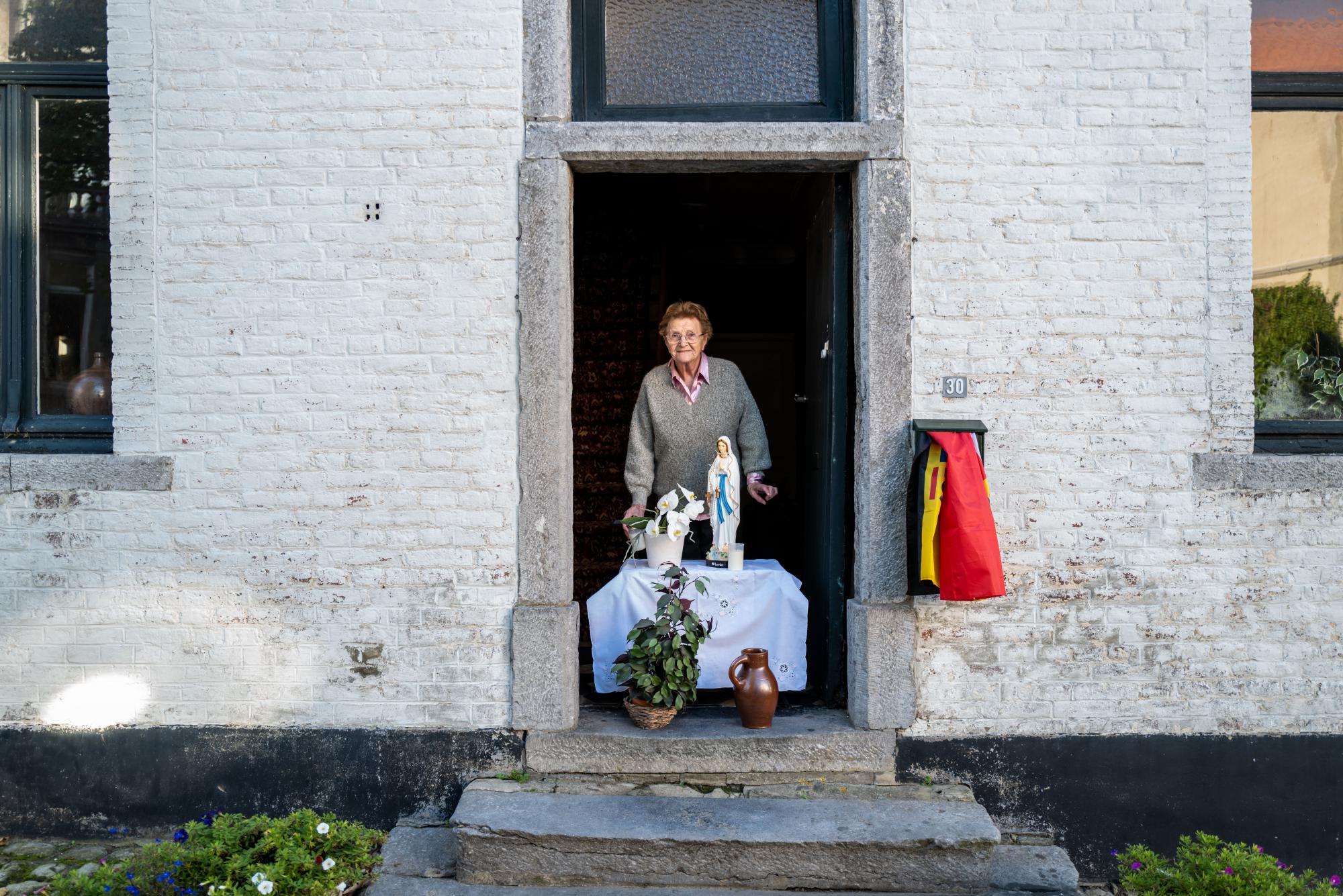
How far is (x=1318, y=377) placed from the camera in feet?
14.3

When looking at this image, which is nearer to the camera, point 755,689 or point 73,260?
point 755,689

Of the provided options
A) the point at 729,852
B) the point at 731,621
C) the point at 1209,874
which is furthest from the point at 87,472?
the point at 1209,874

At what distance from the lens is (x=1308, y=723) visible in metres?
4.05

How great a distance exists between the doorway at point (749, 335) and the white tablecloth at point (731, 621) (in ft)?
0.59

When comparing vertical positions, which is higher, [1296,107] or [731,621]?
[1296,107]

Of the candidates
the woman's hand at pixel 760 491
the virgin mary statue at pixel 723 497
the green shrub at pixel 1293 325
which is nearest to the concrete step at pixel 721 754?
the virgin mary statue at pixel 723 497

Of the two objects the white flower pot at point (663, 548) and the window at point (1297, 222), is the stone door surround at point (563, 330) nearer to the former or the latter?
the white flower pot at point (663, 548)

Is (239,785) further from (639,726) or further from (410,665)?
(639,726)

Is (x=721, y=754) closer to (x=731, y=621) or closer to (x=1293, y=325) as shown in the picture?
(x=731, y=621)

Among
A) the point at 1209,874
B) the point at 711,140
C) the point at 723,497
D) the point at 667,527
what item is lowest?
the point at 1209,874

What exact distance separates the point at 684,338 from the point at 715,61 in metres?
1.28

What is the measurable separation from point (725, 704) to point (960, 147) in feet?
8.89

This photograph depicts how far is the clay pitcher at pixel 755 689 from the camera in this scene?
159 inches

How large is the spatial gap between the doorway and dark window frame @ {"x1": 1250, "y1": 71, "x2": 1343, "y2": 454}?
1893 mm
